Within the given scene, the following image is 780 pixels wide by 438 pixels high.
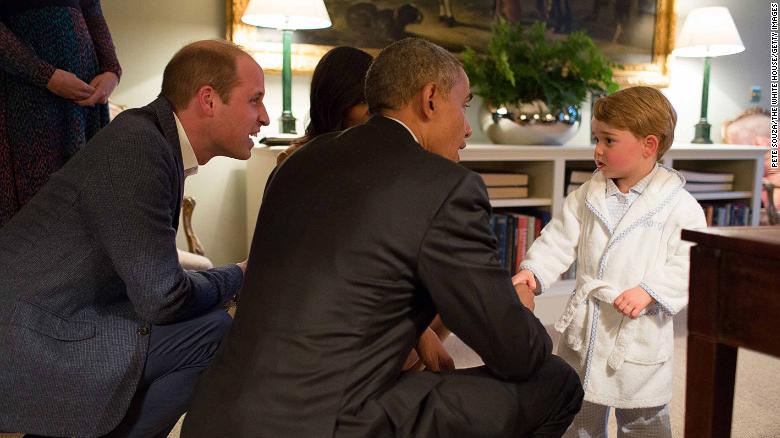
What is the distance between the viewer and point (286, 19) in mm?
3080

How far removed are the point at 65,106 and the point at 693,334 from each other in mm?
1830

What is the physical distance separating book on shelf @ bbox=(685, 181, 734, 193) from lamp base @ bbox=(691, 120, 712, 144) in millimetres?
279

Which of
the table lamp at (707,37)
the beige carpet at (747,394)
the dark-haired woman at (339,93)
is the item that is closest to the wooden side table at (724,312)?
the dark-haired woman at (339,93)

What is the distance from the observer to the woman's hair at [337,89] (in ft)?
6.44

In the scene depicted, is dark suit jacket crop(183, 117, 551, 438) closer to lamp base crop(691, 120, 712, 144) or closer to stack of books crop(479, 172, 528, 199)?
stack of books crop(479, 172, 528, 199)

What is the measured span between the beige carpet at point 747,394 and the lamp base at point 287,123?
45.3 inches

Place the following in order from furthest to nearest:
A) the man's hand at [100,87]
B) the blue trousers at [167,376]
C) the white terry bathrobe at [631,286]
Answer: the man's hand at [100,87] < the white terry bathrobe at [631,286] < the blue trousers at [167,376]

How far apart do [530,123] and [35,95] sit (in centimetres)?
209

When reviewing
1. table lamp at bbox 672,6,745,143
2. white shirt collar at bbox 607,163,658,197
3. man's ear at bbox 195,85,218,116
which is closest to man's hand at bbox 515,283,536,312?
white shirt collar at bbox 607,163,658,197

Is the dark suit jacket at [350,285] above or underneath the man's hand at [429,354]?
above

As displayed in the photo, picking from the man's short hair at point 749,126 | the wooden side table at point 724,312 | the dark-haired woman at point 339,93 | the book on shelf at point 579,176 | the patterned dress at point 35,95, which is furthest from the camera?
the man's short hair at point 749,126

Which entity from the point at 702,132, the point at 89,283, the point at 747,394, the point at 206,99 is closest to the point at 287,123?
the point at 206,99

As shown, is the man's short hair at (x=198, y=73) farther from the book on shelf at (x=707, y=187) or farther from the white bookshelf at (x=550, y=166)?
the book on shelf at (x=707, y=187)

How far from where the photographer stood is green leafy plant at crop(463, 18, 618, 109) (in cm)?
338
